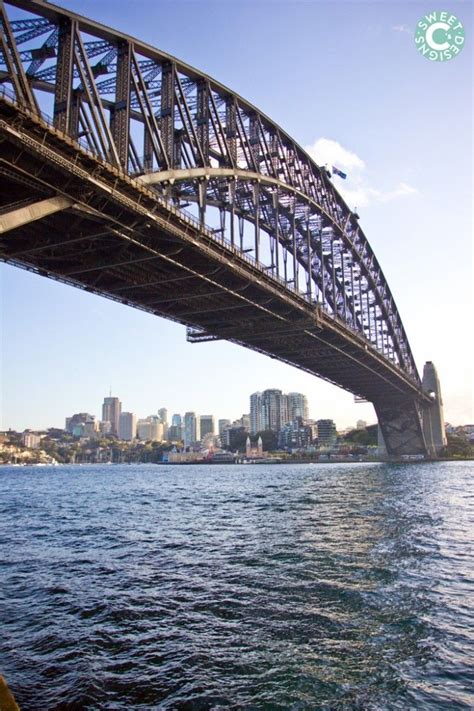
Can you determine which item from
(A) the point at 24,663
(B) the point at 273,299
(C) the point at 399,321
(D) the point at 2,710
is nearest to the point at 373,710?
(D) the point at 2,710

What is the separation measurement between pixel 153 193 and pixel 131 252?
644cm

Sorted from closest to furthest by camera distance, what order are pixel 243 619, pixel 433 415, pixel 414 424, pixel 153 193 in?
1. pixel 243 619
2. pixel 153 193
3. pixel 414 424
4. pixel 433 415

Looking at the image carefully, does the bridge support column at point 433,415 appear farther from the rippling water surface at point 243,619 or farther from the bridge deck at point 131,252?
the rippling water surface at point 243,619

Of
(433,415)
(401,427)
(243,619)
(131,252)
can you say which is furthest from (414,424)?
(243,619)

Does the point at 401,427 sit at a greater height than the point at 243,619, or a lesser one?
greater

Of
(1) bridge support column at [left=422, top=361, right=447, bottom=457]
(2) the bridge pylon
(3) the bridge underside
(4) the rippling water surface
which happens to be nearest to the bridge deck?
(3) the bridge underside

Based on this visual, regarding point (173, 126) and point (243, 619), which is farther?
point (173, 126)

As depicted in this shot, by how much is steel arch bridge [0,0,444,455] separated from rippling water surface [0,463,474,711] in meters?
13.1

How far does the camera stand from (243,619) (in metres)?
11.1

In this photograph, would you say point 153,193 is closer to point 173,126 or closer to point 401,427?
point 173,126

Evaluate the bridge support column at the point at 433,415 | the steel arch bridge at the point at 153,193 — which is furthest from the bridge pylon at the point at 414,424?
the steel arch bridge at the point at 153,193

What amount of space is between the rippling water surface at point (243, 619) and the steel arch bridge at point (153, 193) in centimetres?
1310

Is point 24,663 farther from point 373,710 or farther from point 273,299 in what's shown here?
point 273,299

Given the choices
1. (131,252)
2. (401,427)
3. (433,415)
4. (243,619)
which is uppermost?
(131,252)
